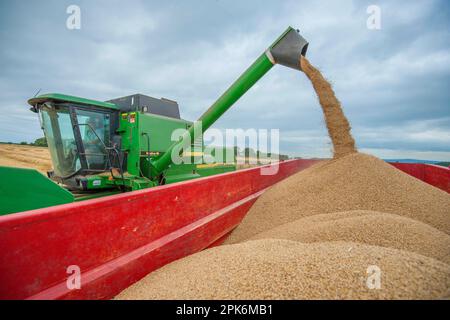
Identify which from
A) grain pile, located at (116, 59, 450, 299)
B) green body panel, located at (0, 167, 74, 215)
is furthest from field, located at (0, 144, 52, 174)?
grain pile, located at (116, 59, 450, 299)

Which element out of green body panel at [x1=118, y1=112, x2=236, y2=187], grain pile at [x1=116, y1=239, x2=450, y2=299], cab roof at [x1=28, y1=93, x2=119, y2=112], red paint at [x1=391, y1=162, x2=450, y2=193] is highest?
cab roof at [x1=28, y1=93, x2=119, y2=112]

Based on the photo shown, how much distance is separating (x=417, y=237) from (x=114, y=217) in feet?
7.14

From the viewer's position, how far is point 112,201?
1.50 metres

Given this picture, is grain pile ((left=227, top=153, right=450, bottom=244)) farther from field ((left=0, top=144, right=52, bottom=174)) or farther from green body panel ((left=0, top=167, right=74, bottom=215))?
field ((left=0, top=144, right=52, bottom=174))

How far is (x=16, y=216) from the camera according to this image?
1087 millimetres

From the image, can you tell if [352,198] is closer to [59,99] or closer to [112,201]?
[112,201]

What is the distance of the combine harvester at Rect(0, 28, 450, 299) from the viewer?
1.18 metres

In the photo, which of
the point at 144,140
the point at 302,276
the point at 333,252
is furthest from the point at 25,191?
the point at 144,140

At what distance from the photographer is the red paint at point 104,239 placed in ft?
3.61

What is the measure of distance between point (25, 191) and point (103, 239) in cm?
109

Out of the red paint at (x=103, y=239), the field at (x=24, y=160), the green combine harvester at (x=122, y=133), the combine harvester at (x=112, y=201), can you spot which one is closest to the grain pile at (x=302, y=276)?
the red paint at (x=103, y=239)

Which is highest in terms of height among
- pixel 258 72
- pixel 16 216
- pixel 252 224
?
pixel 258 72
